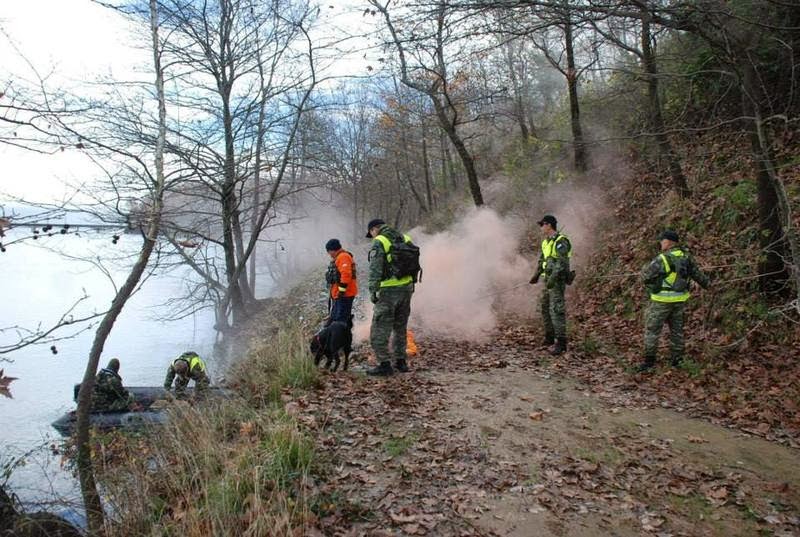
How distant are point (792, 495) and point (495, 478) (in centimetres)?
265

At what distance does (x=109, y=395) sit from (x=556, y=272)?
965cm

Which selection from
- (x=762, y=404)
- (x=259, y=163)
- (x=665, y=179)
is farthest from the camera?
(x=259, y=163)

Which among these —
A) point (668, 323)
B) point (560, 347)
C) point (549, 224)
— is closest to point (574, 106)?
point (549, 224)

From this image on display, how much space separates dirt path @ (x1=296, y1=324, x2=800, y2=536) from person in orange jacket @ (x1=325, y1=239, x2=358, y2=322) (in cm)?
131

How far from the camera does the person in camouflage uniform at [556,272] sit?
29.9 feet

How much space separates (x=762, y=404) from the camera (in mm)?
6719

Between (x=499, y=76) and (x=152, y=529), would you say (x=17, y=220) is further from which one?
(x=499, y=76)

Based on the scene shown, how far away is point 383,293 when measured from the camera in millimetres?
7918

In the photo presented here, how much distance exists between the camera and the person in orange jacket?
27.5 feet

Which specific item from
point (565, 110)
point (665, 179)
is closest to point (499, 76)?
point (565, 110)

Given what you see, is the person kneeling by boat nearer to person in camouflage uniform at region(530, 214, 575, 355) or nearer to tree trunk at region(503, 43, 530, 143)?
person in camouflage uniform at region(530, 214, 575, 355)

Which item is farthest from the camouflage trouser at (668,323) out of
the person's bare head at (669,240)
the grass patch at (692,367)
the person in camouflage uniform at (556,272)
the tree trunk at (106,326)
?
the tree trunk at (106,326)

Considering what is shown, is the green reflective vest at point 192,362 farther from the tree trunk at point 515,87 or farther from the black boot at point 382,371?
the tree trunk at point 515,87

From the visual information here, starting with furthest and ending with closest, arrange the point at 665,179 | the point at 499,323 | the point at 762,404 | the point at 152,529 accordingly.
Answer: the point at 665,179, the point at 499,323, the point at 762,404, the point at 152,529
